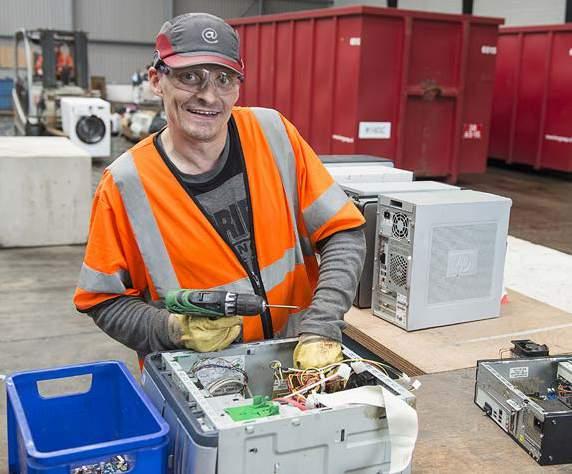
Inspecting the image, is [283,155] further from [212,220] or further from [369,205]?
[369,205]

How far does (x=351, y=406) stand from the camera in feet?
4.83

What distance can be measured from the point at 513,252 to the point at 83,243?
467 centimetres

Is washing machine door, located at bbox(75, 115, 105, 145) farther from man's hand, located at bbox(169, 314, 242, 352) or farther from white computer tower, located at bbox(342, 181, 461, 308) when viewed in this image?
man's hand, located at bbox(169, 314, 242, 352)

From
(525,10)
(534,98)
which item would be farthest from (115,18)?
(534,98)

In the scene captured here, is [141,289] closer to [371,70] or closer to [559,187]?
[371,70]

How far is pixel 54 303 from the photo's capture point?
6113 mm

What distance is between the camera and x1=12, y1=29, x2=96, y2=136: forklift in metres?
14.3

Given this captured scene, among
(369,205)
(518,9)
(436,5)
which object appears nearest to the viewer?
(369,205)

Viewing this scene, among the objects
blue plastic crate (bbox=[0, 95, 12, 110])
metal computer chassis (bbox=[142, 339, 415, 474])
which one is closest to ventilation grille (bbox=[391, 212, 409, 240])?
metal computer chassis (bbox=[142, 339, 415, 474])

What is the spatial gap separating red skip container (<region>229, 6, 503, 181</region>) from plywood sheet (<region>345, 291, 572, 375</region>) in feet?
22.2

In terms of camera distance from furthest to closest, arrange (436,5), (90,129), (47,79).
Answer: (436,5) < (47,79) < (90,129)

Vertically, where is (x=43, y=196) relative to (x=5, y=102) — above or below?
below

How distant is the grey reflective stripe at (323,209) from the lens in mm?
2281

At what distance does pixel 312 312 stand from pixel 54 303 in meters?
4.55
